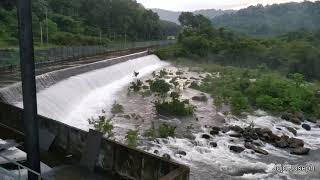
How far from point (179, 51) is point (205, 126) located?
41069 mm

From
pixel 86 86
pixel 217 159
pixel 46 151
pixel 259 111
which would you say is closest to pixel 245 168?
pixel 217 159

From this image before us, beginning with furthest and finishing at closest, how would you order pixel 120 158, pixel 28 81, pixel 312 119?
1. pixel 312 119
2. pixel 120 158
3. pixel 28 81

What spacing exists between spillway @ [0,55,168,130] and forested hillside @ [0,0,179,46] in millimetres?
18867

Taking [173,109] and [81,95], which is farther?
[81,95]

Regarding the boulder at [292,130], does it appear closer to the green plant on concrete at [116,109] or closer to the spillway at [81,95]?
the green plant on concrete at [116,109]

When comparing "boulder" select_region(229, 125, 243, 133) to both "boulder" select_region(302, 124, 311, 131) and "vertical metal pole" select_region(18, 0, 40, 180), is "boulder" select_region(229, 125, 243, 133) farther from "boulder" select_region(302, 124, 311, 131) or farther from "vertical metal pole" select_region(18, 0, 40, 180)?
"vertical metal pole" select_region(18, 0, 40, 180)

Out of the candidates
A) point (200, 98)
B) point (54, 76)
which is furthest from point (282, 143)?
point (54, 76)

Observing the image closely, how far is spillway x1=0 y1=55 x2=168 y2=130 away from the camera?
20016mm

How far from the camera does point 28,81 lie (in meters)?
8.85

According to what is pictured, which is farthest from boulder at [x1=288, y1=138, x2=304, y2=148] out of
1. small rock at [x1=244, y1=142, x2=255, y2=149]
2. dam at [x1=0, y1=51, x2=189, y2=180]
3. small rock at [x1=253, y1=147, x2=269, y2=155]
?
dam at [x1=0, y1=51, x2=189, y2=180]

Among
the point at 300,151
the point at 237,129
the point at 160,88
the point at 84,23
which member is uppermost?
the point at 84,23

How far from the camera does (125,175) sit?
1041 centimetres

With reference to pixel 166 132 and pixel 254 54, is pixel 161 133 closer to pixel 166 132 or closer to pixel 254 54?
pixel 166 132

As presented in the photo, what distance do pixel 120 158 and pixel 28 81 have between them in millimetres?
3190
